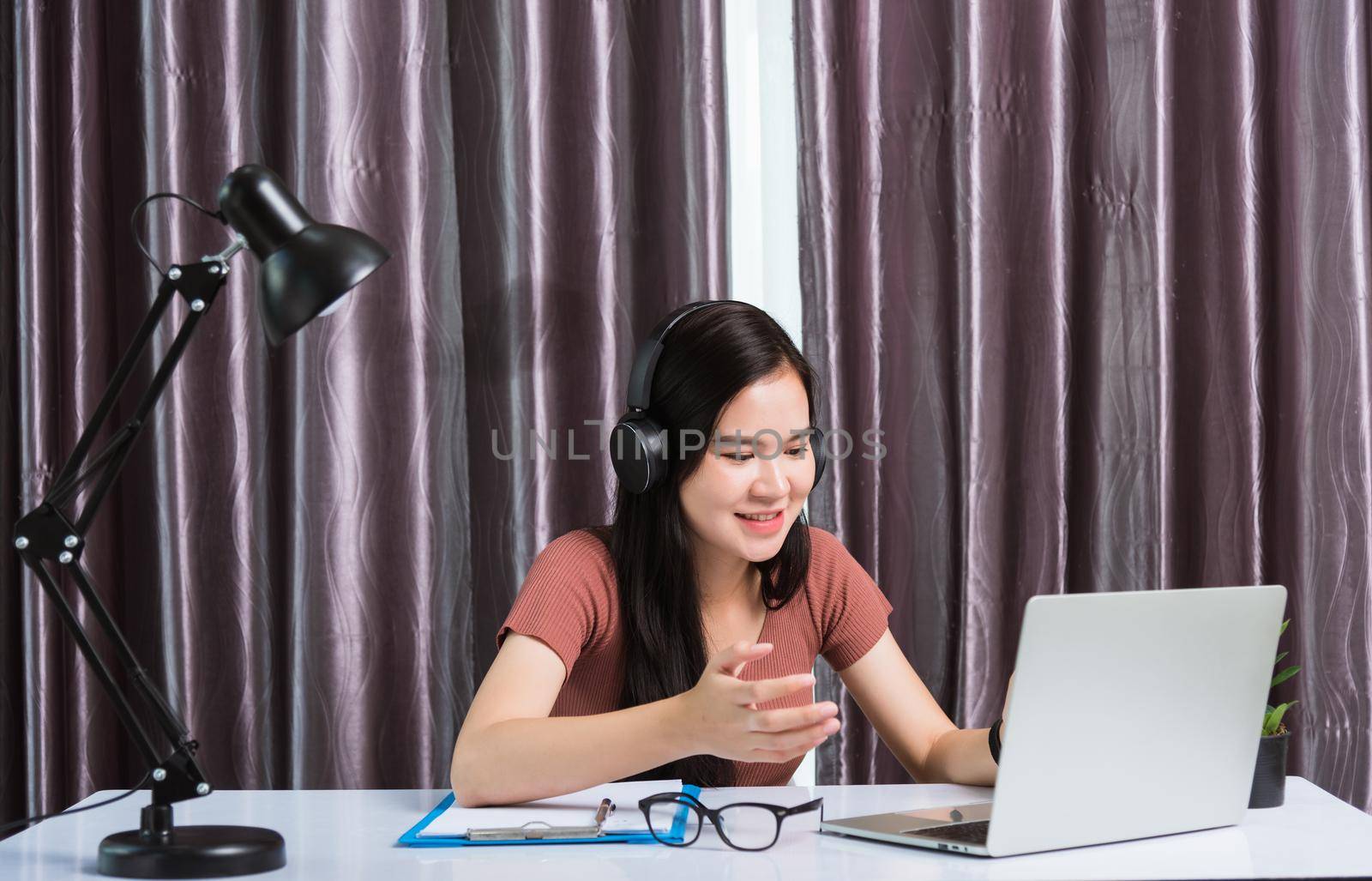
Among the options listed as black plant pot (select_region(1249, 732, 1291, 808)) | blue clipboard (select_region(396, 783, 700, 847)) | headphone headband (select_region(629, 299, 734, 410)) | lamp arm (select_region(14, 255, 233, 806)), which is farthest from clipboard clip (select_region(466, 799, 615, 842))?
black plant pot (select_region(1249, 732, 1291, 808))

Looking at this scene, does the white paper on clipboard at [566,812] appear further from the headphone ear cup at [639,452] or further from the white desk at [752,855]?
the headphone ear cup at [639,452]

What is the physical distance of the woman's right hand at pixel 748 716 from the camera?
888mm

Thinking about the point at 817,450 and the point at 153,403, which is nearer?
the point at 153,403

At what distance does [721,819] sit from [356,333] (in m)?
1.03

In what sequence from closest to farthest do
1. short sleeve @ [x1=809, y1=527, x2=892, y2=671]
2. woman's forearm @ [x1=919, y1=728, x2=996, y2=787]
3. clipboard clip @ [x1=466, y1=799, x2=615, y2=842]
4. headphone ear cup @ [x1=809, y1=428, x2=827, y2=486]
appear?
clipboard clip @ [x1=466, y1=799, x2=615, y2=842] < woman's forearm @ [x1=919, y1=728, x2=996, y2=787] < headphone ear cup @ [x1=809, y1=428, x2=827, y2=486] < short sleeve @ [x1=809, y1=527, x2=892, y2=671]

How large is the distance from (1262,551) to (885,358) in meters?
0.62

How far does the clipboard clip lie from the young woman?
78mm

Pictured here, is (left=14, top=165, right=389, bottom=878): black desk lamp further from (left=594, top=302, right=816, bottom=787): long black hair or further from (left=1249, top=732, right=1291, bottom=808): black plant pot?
(left=1249, top=732, right=1291, bottom=808): black plant pot

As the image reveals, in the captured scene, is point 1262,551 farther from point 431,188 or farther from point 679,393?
point 431,188

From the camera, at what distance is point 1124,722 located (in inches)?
34.8

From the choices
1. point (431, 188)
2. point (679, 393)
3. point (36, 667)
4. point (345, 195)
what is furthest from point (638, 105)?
point (36, 667)

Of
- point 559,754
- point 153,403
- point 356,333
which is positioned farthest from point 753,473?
point 356,333

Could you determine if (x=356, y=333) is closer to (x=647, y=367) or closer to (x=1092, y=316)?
(x=647, y=367)

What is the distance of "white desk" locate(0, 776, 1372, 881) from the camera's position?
33.5 inches
